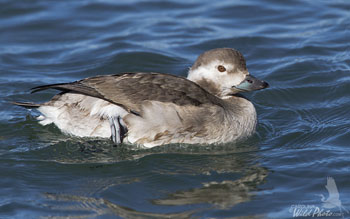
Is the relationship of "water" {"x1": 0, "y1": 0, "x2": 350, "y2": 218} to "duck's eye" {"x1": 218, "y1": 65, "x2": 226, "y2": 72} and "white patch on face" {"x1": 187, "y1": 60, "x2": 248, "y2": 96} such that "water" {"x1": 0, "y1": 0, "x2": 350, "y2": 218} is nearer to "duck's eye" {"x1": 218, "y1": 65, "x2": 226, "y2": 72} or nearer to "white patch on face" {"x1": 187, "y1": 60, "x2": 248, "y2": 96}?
"white patch on face" {"x1": 187, "y1": 60, "x2": 248, "y2": 96}

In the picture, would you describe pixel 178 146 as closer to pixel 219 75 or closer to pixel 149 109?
pixel 149 109

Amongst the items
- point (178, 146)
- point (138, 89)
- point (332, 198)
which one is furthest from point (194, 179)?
point (332, 198)

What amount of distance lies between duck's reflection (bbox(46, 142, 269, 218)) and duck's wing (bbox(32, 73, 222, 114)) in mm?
569

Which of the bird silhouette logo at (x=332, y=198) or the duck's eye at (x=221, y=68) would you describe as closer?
the bird silhouette logo at (x=332, y=198)

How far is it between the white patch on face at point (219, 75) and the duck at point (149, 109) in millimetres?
12

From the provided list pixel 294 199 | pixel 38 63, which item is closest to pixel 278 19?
pixel 38 63

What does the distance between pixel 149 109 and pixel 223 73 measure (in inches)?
42.5

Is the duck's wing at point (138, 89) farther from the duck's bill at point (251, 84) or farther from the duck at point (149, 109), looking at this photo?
the duck's bill at point (251, 84)

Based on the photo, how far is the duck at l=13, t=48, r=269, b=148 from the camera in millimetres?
→ 6855

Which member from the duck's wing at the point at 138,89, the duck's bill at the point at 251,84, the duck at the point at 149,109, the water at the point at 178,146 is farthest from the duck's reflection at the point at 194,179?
the duck's bill at the point at 251,84

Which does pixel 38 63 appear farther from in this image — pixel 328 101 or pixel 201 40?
pixel 328 101

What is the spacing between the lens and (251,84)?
292 inches

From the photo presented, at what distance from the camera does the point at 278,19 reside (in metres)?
12.2

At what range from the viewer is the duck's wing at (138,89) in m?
6.80
